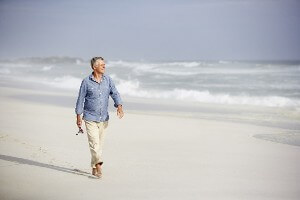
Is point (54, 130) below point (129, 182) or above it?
above

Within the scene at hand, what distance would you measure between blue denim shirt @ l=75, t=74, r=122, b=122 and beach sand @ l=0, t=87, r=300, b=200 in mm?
813

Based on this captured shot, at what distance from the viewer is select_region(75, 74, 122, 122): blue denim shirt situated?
230 inches

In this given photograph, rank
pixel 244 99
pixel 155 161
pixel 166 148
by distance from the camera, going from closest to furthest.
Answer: pixel 155 161, pixel 166 148, pixel 244 99

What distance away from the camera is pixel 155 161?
695 centimetres

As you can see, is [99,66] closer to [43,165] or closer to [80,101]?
[80,101]

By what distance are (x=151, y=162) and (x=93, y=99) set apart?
5.15 ft

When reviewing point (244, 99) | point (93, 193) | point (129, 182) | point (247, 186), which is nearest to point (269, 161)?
point (247, 186)

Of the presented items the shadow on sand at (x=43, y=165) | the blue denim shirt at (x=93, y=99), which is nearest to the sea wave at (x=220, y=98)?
the shadow on sand at (x=43, y=165)

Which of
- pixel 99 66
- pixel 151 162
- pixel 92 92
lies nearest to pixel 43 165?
pixel 92 92

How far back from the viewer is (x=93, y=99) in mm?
5879

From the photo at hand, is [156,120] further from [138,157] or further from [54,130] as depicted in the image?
[138,157]

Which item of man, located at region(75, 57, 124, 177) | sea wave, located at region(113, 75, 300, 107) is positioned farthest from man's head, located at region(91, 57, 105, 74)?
sea wave, located at region(113, 75, 300, 107)

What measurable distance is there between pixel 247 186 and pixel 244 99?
1455 centimetres

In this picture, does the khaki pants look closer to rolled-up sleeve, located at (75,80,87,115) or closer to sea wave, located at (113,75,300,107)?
rolled-up sleeve, located at (75,80,87,115)
